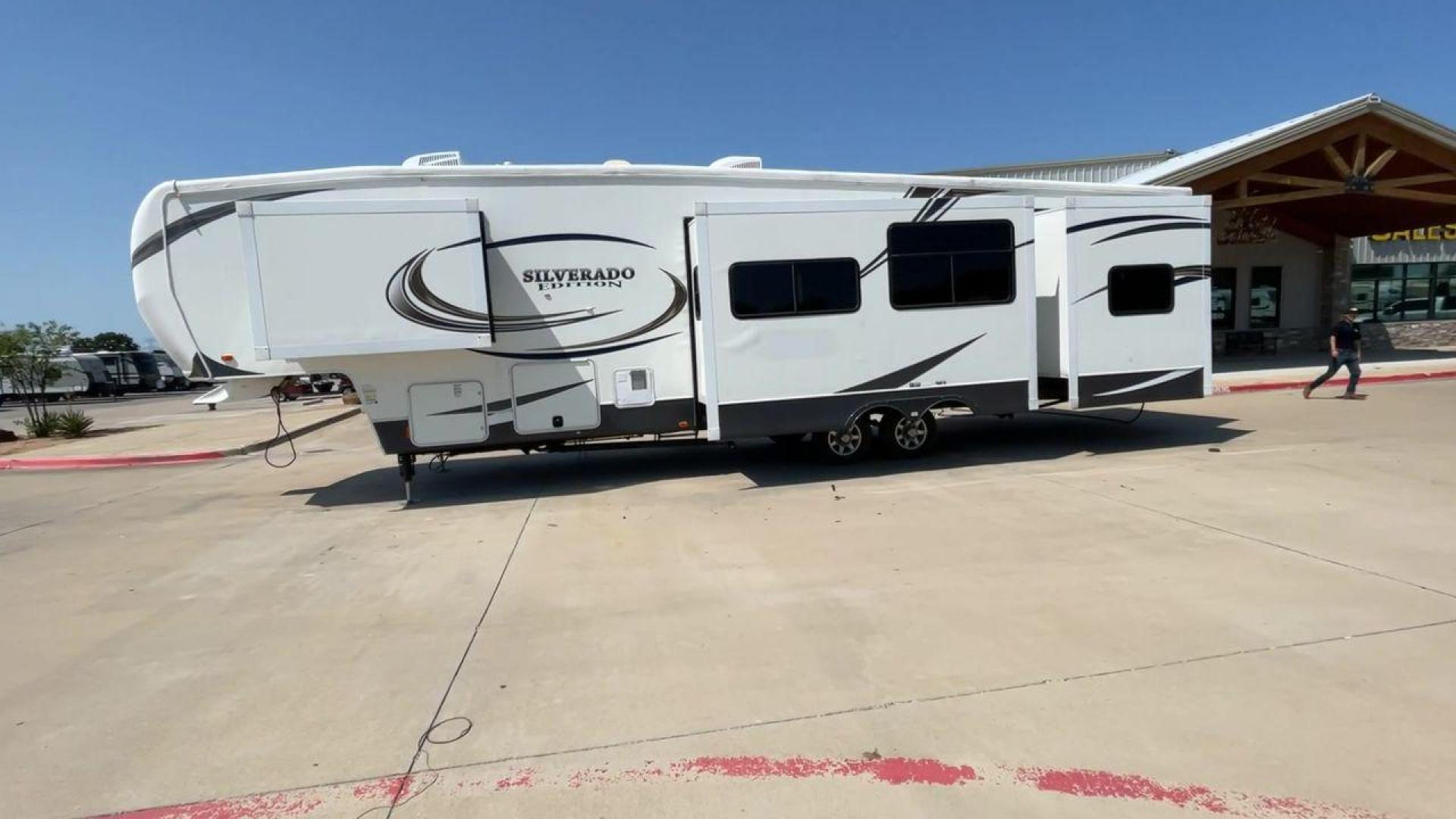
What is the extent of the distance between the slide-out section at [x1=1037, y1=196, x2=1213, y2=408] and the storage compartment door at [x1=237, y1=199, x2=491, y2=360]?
6.64 m

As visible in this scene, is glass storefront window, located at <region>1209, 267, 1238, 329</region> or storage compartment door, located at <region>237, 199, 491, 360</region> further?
glass storefront window, located at <region>1209, 267, 1238, 329</region>

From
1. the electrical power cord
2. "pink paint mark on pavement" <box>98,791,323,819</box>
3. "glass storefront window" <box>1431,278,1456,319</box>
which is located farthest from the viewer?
"glass storefront window" <box>1431,278,1456,319</box>

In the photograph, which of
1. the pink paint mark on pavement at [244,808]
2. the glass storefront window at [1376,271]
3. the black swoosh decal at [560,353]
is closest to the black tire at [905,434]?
the black swoosh decal at [560,353]

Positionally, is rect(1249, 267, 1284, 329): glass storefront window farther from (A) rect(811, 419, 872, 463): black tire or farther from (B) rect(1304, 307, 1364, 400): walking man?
(A) rect(811, 419, 872, 463): black tire

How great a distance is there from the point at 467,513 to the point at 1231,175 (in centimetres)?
1774

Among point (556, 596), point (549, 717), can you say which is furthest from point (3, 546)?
point (549, 717)

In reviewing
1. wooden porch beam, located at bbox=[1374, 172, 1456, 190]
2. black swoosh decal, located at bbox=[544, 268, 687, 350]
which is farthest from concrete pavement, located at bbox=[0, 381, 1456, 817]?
wooden porch beam, located at bbox=[1374, 172, 1456, 190]

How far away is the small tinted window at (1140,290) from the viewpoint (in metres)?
9.25

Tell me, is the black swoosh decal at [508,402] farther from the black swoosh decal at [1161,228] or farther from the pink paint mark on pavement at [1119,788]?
the black swoosh decal at [1161,228]

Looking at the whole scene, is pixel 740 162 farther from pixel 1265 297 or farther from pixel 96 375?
pixel 96 375

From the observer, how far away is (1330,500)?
22.3 ft

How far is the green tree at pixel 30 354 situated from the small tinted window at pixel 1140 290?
72.6ft

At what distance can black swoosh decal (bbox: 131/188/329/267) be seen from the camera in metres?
7.52

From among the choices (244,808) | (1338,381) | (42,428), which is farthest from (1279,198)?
(42,428)
